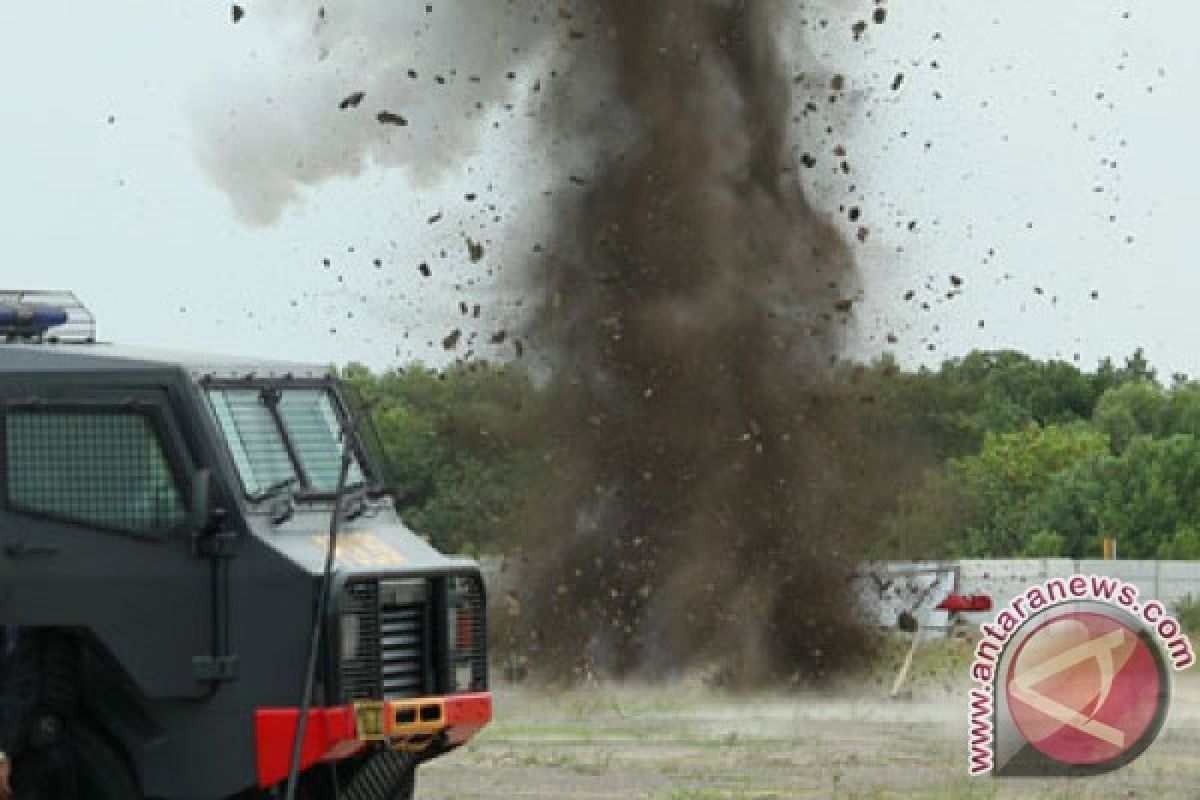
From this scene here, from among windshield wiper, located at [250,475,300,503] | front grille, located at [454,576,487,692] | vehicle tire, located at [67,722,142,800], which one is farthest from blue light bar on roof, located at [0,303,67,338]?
front grille, located at [454,576,487,692]

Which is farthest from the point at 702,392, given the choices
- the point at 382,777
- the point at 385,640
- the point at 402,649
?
the point at 385,640

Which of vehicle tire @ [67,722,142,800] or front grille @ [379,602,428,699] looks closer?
vehicle tire @ [67,722,142,800]

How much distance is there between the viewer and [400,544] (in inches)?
679

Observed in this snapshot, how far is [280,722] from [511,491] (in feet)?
60.6

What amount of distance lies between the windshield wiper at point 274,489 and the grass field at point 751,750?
6.07 meters

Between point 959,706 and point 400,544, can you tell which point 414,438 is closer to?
point 959,706

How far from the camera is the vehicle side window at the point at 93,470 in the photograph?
16266mm

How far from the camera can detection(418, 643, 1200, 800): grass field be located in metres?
23.0

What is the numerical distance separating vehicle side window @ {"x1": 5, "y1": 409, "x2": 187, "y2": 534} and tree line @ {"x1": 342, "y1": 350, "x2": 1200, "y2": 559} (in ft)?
6.43

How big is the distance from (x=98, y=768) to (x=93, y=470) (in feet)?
5.47

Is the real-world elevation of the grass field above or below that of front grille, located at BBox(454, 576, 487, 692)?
below

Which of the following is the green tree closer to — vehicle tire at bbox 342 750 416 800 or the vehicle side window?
vehicle tire at bbox 342 750 416 800

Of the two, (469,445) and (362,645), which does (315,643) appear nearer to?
(362,645)

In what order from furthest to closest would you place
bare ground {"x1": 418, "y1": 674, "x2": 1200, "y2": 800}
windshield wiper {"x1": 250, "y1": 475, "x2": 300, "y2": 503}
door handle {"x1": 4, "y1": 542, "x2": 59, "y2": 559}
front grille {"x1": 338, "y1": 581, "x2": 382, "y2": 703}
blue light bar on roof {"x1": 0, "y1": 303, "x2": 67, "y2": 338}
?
bare ground {"x1": 418, "y1": 674, "x2": 1200, "y2": 800}, blue light bar on roof {"x1": 0, "y1": 303, "x2": 67, "y2": 338}, windshield wiper {"x1": 250, "y1": 475, "x2": 300, "y2": 503}, door handle {"x1": 4, "y1": 542, "x2": 59, "y2": 559}, front grille {"x1": 338, "y1": 581, "x2": 382, "y2": 703}
